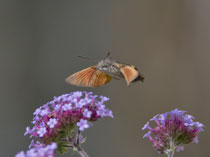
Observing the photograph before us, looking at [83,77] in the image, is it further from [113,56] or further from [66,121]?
[113,56]

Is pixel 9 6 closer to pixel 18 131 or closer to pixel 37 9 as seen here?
pixel 37 9

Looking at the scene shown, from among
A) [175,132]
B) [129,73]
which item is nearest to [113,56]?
[129,73]

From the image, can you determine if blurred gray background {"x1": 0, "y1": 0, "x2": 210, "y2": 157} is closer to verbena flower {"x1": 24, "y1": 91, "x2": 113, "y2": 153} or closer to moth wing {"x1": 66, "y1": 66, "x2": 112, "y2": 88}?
moth wing {"x1": 66, "y1": 66, "x2": 112, "y2": 88}

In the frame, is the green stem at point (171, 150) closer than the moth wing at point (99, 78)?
Yes

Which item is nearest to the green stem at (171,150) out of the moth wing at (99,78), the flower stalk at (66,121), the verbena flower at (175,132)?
the verbena flower at (175,132)

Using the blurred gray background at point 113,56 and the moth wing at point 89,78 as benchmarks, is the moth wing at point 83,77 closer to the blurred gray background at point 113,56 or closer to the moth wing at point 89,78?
the moth wing at point 89,78

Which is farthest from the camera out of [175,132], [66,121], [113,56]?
[113,56]

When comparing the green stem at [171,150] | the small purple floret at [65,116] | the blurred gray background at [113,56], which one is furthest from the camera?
the blurred gray background at [113,56]

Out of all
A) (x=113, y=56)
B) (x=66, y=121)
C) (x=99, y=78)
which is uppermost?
(x=113, y=56)
